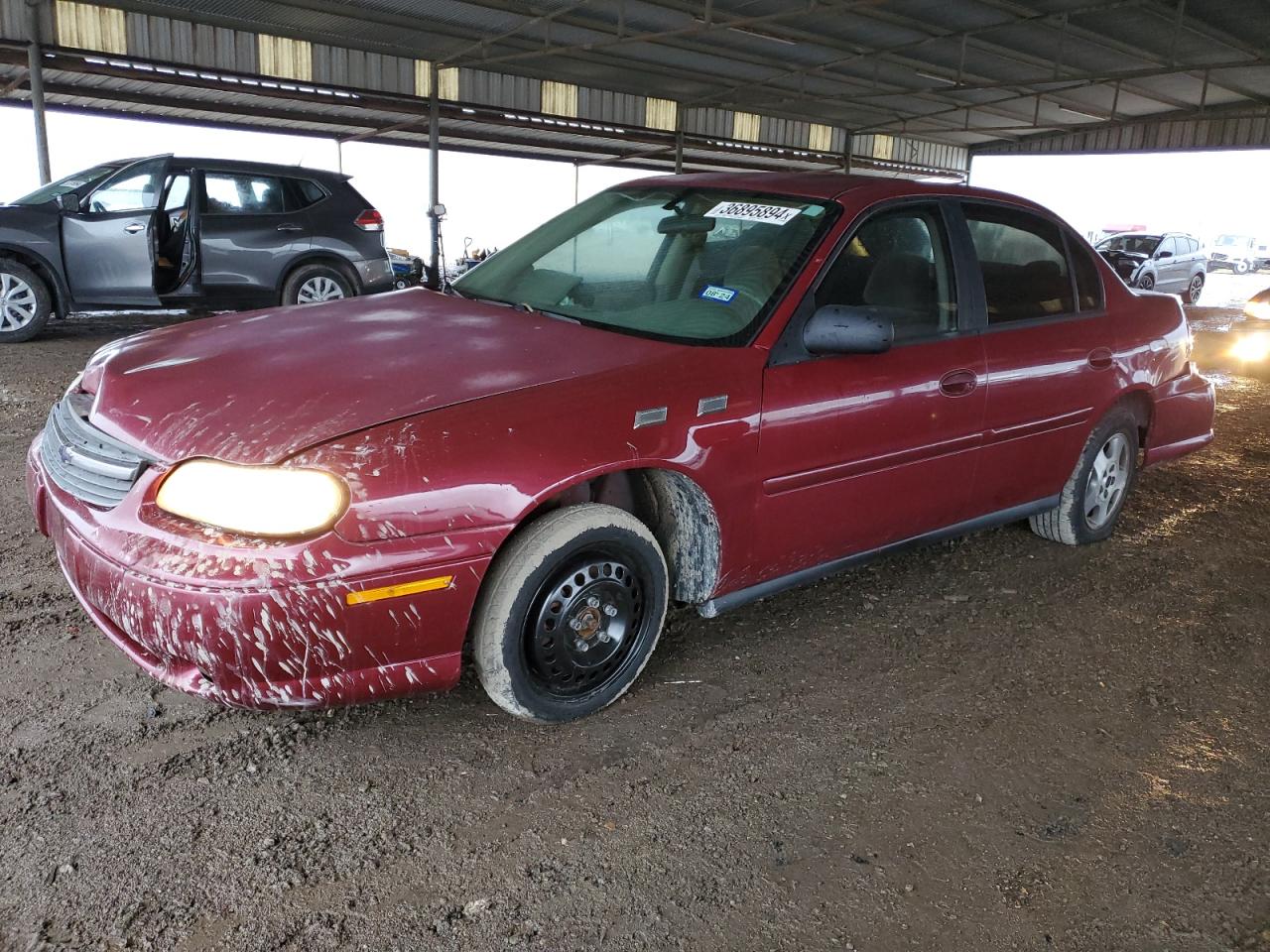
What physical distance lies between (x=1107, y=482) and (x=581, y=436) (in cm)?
289

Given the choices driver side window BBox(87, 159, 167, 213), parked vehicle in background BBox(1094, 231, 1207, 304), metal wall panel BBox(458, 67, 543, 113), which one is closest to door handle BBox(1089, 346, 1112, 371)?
driver side window BBox(87, 159, 167, 213)

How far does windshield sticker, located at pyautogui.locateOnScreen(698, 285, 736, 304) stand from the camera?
289cm

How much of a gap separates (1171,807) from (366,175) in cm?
2399

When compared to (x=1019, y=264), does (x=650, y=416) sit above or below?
below

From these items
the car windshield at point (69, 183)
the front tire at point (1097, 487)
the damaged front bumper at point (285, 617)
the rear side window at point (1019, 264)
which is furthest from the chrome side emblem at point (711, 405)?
the car windshield at point (69, 183)

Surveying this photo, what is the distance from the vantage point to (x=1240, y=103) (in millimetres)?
22297

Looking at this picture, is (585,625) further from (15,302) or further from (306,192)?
(306,192)

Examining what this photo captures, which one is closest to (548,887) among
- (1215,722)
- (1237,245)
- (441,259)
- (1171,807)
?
(1171,807)

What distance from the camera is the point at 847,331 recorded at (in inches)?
108

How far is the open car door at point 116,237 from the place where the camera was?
8016mm

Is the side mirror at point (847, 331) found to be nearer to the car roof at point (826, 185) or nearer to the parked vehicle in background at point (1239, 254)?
the car roof at point (826, 185)

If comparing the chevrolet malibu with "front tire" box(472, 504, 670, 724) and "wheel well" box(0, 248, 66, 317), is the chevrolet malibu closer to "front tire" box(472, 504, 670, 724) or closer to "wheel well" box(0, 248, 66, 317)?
"front tire" box(472, 504, 670, 724)

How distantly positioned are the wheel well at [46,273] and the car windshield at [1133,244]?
1890 cm

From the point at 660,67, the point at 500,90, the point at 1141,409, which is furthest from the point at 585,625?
the point at 500,90
